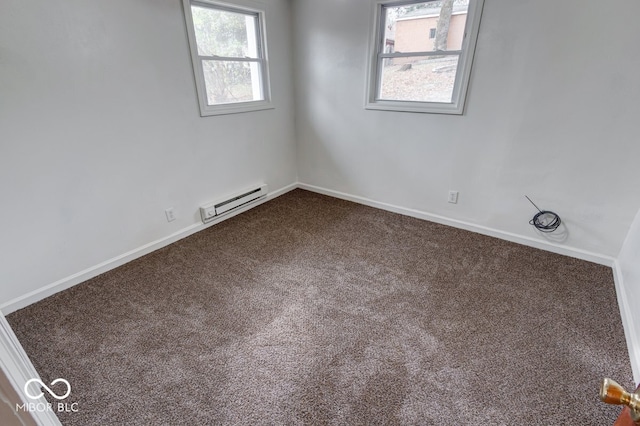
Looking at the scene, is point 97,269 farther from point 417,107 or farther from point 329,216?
point 417,107

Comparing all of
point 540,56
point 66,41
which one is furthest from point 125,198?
point 540,56

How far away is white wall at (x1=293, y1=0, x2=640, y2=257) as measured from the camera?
2133 millimetres

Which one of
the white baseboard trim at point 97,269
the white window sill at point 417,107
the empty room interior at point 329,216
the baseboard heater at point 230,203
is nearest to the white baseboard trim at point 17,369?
the empty room interior at point 329,216

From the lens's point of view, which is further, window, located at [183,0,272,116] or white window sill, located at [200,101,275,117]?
white window sill, located at [200,101,275,117]

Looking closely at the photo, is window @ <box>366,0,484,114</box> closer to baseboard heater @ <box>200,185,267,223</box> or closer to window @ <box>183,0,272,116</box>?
window @ <box>183,0,272,116</box>

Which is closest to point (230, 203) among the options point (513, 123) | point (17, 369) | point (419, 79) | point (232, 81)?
point (232, 81)

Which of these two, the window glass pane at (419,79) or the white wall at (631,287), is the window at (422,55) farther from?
the white wall at (631,287)

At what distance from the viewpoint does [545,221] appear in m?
2.64

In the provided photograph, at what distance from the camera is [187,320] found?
1.99 m

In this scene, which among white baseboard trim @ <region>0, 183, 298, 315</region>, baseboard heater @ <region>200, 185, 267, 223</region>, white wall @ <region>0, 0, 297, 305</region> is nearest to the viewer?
white wall @ <region>0, 0, 297, 305</region>

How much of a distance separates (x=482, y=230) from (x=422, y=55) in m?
1.70

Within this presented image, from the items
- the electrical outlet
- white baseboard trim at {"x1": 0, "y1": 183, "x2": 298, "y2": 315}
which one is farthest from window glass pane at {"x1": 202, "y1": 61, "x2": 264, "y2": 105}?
white baseboard trim at {"x1": 0, "y1": 183, "x2": 298, "y2": 315}

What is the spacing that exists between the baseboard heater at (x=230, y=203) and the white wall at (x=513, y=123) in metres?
1.03

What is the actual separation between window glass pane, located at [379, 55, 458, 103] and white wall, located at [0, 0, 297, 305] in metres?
1.67
